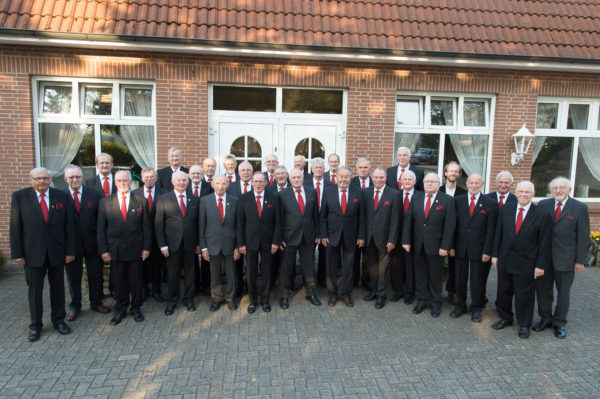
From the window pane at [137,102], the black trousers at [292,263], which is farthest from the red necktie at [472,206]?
the window pane at [137,102]

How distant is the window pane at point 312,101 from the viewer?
25.2 feet

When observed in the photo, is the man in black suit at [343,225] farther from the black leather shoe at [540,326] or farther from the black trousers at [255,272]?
the black leather shoe at [540,326]

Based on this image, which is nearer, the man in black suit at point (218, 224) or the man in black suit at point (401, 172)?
the man in black suit at point (218, 224)

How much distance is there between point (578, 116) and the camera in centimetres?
836

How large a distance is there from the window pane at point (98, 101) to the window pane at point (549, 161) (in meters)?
8.81

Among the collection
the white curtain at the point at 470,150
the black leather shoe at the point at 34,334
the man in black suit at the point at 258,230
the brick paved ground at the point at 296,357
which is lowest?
the brick paved ground at the point at 296,357

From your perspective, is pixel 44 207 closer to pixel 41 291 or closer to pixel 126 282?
pixel 41 291

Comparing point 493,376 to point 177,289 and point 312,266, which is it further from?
point 177,289

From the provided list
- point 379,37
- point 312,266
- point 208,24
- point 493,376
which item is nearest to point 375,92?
point 379,37

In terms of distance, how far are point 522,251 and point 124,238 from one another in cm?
477

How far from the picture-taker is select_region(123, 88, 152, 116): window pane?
A: 735cm

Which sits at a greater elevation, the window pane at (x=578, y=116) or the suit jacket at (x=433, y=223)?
the window pane at (x=578, y=116)

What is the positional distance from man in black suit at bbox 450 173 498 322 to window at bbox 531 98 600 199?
4509mm

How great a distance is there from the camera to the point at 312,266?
545 centimetres
